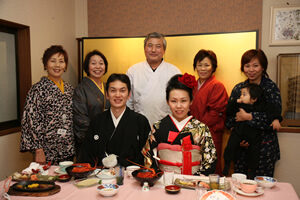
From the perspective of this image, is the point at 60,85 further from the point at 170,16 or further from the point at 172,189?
the point at 170,16

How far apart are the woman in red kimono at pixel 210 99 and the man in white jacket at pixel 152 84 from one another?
1.04ft

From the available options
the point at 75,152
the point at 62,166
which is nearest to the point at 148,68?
the point at 75,152

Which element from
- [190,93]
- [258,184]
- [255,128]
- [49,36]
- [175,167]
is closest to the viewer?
[258,184]

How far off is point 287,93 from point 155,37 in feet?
5.69

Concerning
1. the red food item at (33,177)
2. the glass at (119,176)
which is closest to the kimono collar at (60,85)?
the red food item at (33,177)

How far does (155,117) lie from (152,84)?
36cm

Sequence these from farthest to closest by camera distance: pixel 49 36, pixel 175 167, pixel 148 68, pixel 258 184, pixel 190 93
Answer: pixel 49 36 < pixel 148 68 < pixel 190 93 < pixel 175 167 < pixel 258 184

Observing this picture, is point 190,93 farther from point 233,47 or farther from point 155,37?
point 233,47

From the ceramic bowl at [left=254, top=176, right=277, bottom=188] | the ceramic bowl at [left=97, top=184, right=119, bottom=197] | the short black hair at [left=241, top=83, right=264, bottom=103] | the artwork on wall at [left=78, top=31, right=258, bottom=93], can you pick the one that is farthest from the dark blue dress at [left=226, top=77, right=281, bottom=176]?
the ceramic bowl at [left=97, top=184, right=119, bottom=197]

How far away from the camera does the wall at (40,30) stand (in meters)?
2.58

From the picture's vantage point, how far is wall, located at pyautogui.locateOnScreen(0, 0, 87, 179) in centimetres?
258

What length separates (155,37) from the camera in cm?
264

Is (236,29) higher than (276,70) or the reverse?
higher

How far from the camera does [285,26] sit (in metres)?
3.09
